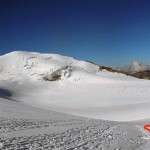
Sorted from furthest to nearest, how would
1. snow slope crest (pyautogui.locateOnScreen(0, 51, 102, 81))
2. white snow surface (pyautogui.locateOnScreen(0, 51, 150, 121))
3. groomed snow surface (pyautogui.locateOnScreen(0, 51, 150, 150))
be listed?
snow slope crest (pyautogui.locateOnScreen(0, 51, 102, 81)) → white snow surface (pyautogui.locateOnScreen(0, 51, 150, 121)) → groomed snow surface (pyautogui.locateOnScreen(0, 51, 150, 150))

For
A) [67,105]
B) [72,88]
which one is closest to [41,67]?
[72,88]

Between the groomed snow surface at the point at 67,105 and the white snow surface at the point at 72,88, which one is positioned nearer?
the groomed snow surface at the point at 67,105

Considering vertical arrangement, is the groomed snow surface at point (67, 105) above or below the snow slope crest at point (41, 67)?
below

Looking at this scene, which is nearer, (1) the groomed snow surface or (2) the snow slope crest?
(1) the groomed snow surface

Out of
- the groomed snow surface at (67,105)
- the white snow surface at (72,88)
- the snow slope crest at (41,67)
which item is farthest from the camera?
the snow slope crest at (41,67)

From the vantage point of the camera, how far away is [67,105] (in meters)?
48.1

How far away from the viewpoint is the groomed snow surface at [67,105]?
13.5 meters

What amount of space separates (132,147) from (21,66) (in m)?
70.2

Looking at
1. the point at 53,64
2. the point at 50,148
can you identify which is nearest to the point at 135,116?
the point at 50,148

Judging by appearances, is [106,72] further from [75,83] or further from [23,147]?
[23,147]

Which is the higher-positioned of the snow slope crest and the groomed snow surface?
the snow slope crest

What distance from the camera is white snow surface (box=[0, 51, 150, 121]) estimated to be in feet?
135

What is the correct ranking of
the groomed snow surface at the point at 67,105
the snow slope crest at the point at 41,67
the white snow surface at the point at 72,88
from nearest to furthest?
the groomed snow surface at the point at 67,105 < the white snow surface at the point at 72,88 < the snow slope crest at the point at 41,67

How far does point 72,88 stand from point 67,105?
18641mm
